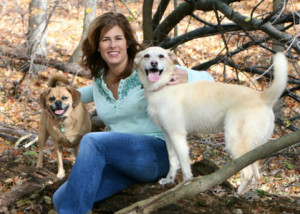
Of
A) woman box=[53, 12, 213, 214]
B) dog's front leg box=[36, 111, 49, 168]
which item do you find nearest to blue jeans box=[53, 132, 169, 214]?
woman box=[53, 12, 213, 214]

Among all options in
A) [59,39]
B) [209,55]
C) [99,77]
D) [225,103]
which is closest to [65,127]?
[99,77]

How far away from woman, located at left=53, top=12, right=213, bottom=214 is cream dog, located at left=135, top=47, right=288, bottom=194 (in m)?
0.16

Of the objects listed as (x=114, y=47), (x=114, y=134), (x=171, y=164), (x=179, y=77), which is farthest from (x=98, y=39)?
(x=171, y=164)

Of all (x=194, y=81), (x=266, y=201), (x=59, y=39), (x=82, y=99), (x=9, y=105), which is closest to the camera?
(x=266, y=201)

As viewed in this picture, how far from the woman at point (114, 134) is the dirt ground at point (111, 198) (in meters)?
0.13

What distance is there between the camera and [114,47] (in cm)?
333

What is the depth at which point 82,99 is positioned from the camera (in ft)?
13.2

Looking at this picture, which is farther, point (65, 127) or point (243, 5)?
point (243, 5)

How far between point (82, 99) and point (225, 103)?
1717mm

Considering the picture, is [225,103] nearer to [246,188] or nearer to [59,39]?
[246,188]

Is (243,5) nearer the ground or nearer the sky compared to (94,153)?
nearer the sky

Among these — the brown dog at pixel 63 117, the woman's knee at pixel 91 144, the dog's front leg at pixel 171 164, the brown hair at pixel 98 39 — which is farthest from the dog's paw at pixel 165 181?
the brown dog at pixel 63 117

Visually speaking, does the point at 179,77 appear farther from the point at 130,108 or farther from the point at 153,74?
the point at 130,108

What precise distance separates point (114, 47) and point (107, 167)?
1032 millimetres
